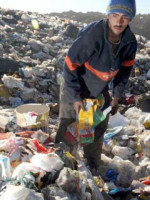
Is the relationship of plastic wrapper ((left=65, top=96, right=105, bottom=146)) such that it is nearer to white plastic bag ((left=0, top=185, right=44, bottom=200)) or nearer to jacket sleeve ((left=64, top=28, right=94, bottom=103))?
jacket sleeve ((left=64, top=28, right=94, bottom=103))

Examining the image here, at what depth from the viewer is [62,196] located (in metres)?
1.72

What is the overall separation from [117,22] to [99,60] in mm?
344

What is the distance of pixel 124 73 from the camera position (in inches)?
101

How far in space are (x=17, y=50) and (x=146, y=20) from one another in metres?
13.7

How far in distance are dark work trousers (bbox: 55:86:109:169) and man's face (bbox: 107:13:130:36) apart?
0.79 meters

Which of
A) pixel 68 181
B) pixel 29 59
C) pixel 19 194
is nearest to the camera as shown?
pixel 19 194

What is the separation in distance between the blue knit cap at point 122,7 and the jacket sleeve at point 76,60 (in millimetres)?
257

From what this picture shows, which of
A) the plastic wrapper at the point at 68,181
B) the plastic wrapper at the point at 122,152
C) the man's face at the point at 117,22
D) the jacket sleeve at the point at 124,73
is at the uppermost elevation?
the man's face at the point at 117,22

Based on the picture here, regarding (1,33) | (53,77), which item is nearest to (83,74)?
(53,77)

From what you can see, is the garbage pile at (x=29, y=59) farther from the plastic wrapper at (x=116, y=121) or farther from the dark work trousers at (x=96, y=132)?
the dark work trousers at (x=96, y=132)

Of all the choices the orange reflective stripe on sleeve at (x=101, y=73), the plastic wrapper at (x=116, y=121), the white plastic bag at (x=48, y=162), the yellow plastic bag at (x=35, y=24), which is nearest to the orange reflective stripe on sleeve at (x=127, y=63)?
the orange reflective stripe on sleeve at (x=101, y=73)

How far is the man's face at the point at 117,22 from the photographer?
206cm

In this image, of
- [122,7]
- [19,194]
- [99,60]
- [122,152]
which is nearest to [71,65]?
[99,60]

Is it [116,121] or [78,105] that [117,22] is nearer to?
[78,105]
